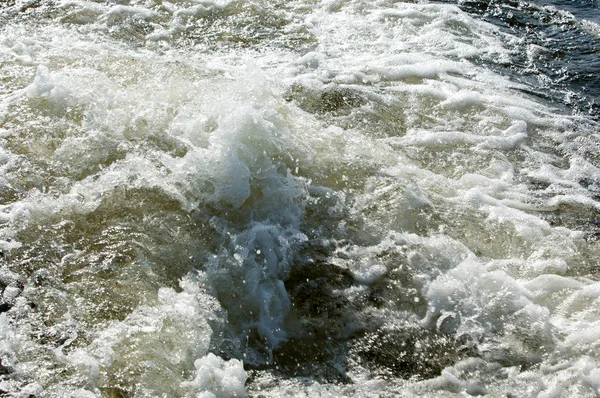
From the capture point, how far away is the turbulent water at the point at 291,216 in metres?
3.34

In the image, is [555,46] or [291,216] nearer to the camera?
[291,216]

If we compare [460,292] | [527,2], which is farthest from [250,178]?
[527,2]

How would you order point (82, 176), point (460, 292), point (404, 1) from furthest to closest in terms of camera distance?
1. point (404, 1)
2. point (82, 176)
3. point (460, 292)

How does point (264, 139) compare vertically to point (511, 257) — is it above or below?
above

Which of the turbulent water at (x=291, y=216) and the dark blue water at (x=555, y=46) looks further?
the dark blue water at (x=555, y=46)

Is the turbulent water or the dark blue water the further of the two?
the dark blue water

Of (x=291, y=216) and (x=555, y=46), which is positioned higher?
(x=555, y=46)

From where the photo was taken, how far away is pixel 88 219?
416cm

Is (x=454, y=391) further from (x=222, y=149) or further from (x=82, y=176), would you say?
(x=82, y=176)

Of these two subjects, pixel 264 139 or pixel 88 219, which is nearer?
pixel 88 219

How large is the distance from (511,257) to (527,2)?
5552 millimetres

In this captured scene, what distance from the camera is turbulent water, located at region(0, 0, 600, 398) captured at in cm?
334

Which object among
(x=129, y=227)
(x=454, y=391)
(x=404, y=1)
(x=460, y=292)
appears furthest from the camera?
(x=404, y=1)

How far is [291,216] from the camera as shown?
4371 millimetres
